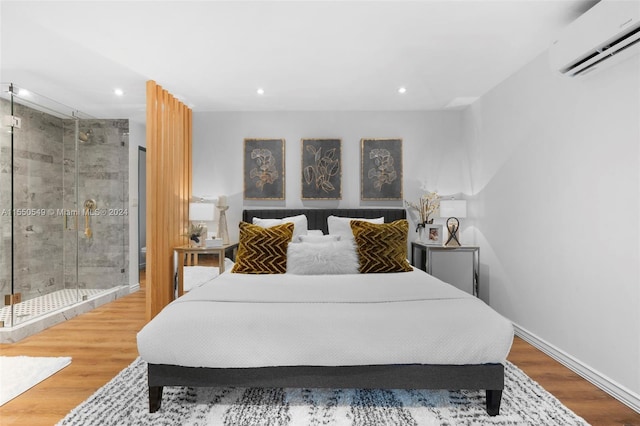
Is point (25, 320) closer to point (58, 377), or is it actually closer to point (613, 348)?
point (58, 377)

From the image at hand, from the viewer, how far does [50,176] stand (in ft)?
14.8

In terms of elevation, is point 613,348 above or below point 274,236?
below

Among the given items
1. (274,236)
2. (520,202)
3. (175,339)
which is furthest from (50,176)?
(520,202)

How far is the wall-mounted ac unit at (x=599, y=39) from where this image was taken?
6.64 feet

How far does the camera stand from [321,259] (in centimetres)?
316

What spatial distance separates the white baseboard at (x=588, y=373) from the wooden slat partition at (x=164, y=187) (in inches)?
144

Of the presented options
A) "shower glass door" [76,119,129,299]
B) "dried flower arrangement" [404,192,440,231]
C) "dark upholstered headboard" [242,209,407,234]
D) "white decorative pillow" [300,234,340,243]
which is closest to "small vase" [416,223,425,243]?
"dried flower arrangement" [404,192,440,231]

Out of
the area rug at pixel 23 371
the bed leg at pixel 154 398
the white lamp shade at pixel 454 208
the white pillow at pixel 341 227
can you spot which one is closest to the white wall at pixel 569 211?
the white lamp shade at pixel 454 208

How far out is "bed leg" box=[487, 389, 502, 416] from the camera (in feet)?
6.63

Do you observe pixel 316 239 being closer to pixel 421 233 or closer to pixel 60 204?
pixel 421 233

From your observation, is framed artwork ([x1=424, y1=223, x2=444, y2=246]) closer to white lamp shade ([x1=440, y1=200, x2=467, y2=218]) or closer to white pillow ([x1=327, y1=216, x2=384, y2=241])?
white lamp shade ([x1=440, y1=200, x2=467, y2=218])

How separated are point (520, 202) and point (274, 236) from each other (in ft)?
7.82

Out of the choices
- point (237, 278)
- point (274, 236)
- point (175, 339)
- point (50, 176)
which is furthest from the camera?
point (50, 176)

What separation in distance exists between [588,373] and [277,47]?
11.1ft
